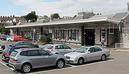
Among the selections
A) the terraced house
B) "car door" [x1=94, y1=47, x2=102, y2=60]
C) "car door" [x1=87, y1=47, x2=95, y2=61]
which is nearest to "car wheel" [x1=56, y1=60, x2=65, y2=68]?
"car door" [x1=87, y1=47, x2=95, y2=61]

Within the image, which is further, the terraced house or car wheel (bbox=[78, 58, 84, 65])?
the terraced house

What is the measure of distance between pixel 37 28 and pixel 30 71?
153 ft

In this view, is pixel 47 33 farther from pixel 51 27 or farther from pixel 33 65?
pixel 33 65

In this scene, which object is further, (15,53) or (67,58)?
(67,58)

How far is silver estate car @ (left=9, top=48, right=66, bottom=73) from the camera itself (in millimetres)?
17625

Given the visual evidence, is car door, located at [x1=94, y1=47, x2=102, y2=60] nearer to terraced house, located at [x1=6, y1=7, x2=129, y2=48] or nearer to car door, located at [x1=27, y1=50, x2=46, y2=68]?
car door, located at [x1=27, y1=50, x2=46, y2=68]

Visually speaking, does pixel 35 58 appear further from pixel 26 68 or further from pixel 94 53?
pixel 94 53

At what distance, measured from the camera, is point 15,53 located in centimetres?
1811

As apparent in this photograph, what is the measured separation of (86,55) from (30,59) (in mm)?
5552

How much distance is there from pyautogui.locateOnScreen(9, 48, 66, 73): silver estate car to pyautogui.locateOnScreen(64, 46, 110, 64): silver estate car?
2.11 m

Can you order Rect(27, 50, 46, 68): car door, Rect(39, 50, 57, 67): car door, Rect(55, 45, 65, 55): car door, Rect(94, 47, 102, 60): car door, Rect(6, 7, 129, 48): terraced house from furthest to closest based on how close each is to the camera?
Rect(6, 7, 129, 48): terraced house < Rect(55, 45, 65, 55): car door < Rect(94, 47, 102, 60): car door < Rect(39, 50, 57, 67): car door < Rect(27, 50, 46, 68): car door

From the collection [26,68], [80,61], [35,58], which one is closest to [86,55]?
[80,61]

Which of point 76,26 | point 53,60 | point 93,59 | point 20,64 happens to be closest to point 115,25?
point 76,26

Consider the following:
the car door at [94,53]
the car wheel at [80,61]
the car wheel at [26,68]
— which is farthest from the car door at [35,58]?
the car door at [94,53]
